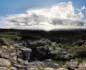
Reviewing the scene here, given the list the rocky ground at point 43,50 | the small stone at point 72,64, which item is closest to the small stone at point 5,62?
the rocky ground at point 43,50

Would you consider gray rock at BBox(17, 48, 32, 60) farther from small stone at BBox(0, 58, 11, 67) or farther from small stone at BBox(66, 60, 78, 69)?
small stone at BBox(66, 60, 78, 69)

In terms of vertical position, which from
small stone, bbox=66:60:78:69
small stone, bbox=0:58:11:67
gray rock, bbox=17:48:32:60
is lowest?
small stone, bbox=66:60:78:69

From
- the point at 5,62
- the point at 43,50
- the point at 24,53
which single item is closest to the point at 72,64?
the point at 43,50

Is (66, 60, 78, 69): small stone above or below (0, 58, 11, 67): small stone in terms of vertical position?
below

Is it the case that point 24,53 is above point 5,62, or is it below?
above

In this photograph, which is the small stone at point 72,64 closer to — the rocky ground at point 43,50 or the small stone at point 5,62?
the rocky ground at point 43,50

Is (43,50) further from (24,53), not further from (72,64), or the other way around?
(72,64)

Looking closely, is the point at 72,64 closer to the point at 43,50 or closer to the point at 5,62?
the point at 43,50

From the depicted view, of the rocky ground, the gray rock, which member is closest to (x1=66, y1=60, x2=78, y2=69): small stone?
the rocky ground

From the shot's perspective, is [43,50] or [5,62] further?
[5,62]

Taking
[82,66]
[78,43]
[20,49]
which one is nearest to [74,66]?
[82,66]
